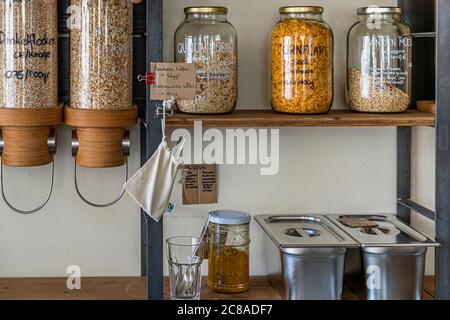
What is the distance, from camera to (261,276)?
6.48 ft

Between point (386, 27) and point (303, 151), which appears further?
point (303, 151)

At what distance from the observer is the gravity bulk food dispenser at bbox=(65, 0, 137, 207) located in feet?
5.40

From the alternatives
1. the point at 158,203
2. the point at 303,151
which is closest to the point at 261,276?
the point at 303,151

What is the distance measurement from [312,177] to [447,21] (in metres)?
0.58

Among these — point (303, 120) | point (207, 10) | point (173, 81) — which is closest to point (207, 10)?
point (207, 10)

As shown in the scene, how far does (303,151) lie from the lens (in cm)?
196

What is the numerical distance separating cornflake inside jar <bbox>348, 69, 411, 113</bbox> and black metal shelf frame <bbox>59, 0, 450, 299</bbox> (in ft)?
0.30

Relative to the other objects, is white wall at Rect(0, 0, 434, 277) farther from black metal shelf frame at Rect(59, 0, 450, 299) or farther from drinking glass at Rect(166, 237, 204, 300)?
drinking glass at Rect(166, 237, 204, 300)

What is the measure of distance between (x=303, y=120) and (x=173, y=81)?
0.32m
